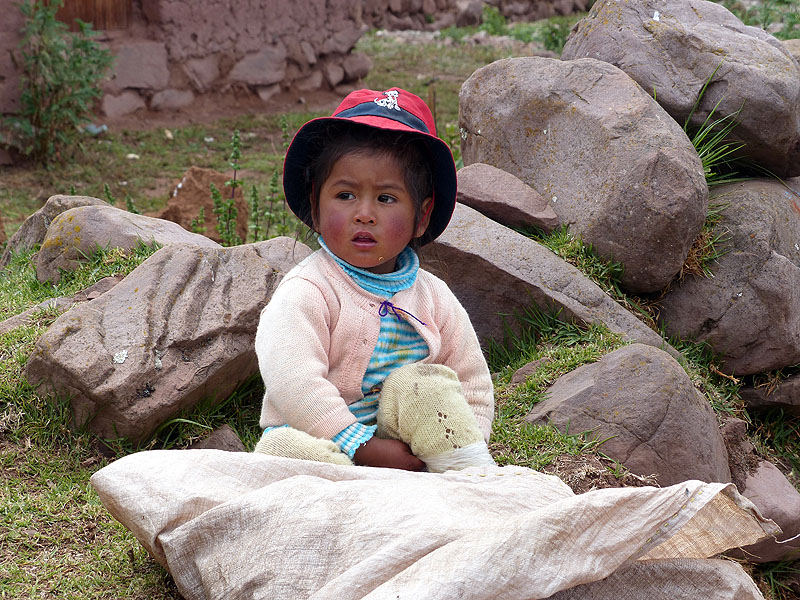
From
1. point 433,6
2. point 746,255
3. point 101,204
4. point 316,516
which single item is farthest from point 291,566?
point 433,6

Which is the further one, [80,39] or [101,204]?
[80,39]

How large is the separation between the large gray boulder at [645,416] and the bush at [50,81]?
16.7 feet

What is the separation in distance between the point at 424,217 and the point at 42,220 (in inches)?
98.3

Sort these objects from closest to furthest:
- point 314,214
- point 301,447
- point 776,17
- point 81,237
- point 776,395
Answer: point 301,447, point 314,214, point 81,237, point 776,395, point 776,17

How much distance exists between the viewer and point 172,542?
200 cm

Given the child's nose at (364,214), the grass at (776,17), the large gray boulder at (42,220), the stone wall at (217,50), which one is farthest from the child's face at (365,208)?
the stone wall at (217,50)

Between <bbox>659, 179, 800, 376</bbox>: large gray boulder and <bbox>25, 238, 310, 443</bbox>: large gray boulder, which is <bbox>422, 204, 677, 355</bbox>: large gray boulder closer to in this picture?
<bbox>659, 179, 800, 376</bbox>: large gray boulder

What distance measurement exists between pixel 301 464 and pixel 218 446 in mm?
1181

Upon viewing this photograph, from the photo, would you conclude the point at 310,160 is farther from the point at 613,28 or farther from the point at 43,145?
the point at 43,145

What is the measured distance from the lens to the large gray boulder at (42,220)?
421 centimetres

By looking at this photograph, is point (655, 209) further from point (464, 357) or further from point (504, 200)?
point (464, 357)

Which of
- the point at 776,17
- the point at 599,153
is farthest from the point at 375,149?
the point at 776,17

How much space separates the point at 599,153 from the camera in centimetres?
413

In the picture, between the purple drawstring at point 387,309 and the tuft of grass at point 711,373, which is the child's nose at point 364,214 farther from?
the tuft of grass at point 711,373
